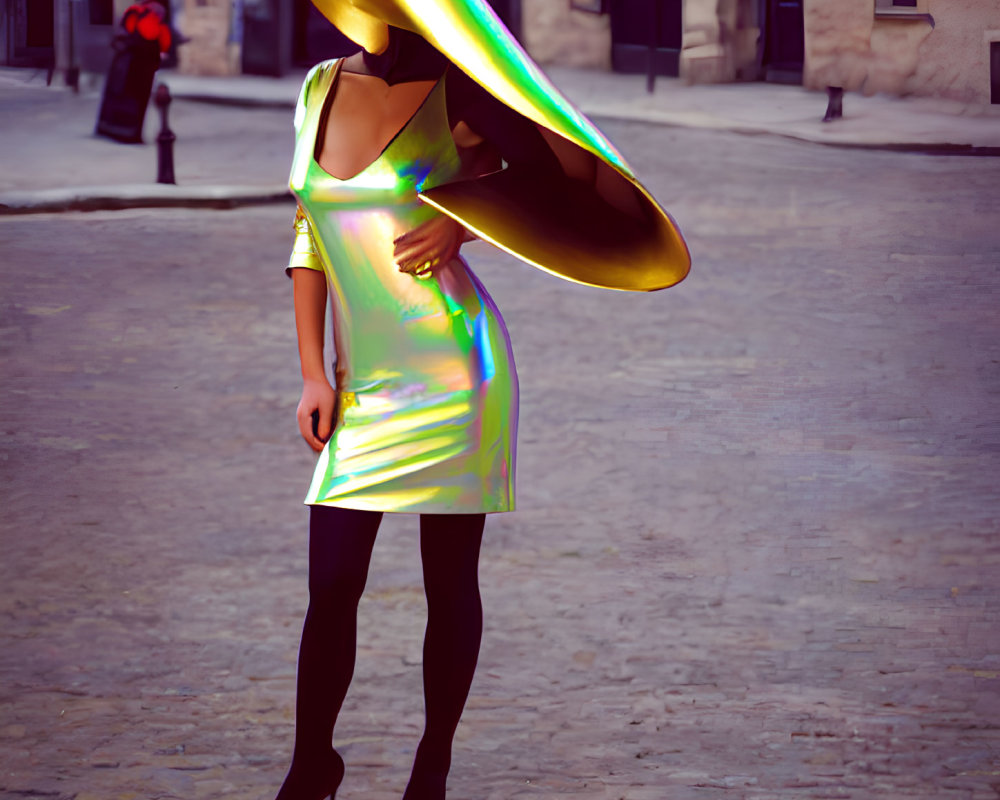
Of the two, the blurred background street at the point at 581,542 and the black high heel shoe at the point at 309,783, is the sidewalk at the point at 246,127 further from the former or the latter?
the black high heel shoe at the point at 309,783

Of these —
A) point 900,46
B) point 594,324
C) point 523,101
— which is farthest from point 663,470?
point 900,46

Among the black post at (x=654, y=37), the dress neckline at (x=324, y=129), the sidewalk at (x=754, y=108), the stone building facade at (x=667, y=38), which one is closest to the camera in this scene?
the dress neckline at (x=324, y=129)

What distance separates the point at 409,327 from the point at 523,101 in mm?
516

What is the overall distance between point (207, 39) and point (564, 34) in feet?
→ 17.7

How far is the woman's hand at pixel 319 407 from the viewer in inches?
115

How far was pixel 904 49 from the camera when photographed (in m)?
13.9

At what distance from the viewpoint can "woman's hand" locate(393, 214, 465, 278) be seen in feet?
9.02

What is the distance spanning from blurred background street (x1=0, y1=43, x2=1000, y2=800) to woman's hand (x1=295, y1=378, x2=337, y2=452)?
2.87ft

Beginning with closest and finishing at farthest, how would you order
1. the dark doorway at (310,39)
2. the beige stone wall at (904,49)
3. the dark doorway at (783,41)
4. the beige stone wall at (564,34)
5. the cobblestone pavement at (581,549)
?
the cobblestone pavement at (581,549)
the beige stone wall at (904,49)
the dark doorway at (783,41)
the beige stone wall at (564,34)
the dark doorway at (310,39)

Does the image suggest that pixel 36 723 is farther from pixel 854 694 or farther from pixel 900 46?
pixel 900 46

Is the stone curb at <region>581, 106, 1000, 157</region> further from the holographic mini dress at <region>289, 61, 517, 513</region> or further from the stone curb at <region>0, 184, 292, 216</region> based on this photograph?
the holographic mini dress at <region>289, 61, 517, 513</region>

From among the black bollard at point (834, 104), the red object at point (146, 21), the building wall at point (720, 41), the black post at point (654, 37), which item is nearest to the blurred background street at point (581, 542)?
the black bollard at point (834, 104)

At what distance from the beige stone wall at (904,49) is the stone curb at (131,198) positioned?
5.45 meters

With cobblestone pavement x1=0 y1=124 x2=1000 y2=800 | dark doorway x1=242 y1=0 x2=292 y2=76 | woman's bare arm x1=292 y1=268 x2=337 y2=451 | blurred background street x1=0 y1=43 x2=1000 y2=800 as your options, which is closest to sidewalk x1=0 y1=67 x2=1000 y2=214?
dark doorway x1=242 y1=0 x2=292 y2=76
